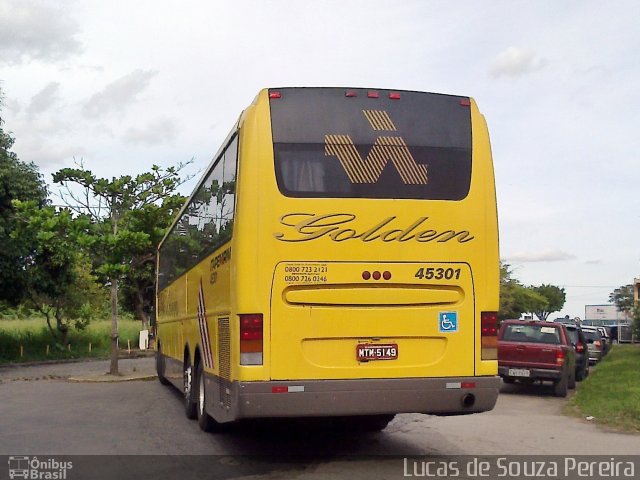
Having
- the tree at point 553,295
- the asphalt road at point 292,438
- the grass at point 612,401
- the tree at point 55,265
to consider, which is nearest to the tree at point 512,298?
the tree at point 553,295

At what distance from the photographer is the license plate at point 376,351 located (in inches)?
336

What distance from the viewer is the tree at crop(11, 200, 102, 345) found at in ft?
72.0

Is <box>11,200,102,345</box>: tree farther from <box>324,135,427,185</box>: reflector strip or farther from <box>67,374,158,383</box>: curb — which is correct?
<box>324,135,427,185</box>: reflector strip

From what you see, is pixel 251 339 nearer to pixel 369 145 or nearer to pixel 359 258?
pixel 359 258

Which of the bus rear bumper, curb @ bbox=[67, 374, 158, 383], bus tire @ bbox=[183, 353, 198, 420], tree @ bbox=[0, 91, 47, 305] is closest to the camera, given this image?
the bus rear bumper

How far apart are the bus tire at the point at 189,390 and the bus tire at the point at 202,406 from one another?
0.60 metres

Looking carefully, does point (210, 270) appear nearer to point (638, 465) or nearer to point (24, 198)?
point (638, 465)

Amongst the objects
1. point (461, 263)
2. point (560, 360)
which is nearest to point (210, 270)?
point (461, 263)

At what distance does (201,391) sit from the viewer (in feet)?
37.6

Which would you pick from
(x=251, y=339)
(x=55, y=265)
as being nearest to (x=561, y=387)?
(x=251, y=339)

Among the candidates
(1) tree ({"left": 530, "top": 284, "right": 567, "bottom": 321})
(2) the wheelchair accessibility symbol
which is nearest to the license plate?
(2) the wheelchair accessibility symbol

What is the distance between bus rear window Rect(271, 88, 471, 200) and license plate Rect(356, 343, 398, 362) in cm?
162

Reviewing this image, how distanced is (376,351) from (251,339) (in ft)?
4.45

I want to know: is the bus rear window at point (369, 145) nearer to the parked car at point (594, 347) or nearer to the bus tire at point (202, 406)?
the bus tire at point (202, 406)
